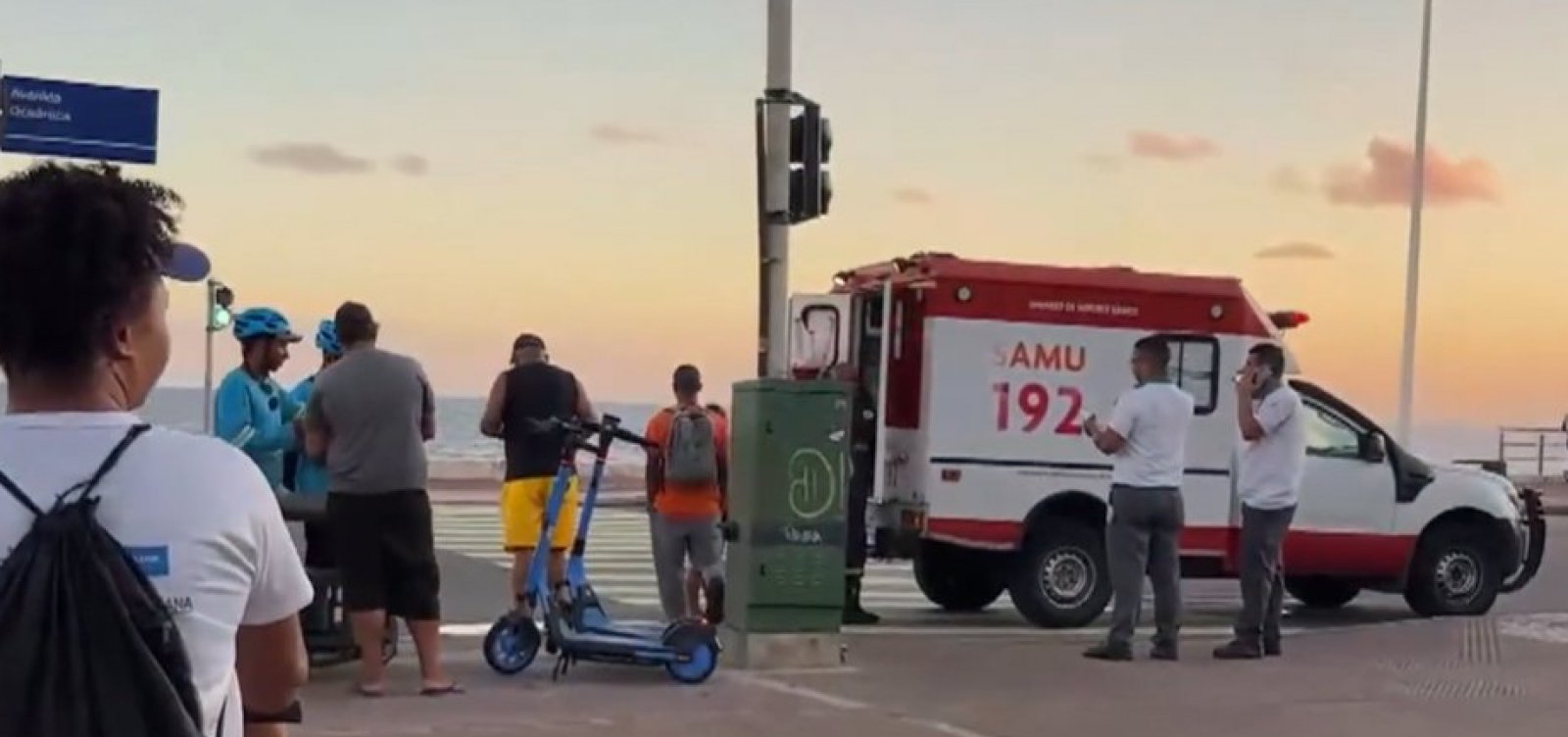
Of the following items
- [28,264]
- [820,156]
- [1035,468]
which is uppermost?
[820,156]

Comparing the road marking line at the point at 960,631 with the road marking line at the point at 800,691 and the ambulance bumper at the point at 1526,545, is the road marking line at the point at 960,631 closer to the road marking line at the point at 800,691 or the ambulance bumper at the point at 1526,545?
the ambulance bumper at the point at 1526,545

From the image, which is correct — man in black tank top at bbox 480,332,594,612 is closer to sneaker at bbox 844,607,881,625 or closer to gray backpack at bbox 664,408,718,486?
gray backpack at bbox 664,408,718,486

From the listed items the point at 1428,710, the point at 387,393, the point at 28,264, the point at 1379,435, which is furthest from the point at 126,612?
the point at 1379,435

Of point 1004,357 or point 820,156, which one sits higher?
point 820,156

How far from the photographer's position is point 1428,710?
10.2 metres

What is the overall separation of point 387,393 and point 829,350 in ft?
17.4

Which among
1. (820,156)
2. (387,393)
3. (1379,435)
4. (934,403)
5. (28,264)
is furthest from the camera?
(1379,435)

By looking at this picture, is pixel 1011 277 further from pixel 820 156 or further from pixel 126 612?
pixel 126 612

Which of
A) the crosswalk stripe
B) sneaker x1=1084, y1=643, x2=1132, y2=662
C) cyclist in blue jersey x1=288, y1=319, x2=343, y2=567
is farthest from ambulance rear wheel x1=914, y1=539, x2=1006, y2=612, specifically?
cyclist in blue jersey x1=288, y1=319, x2=343, y2=567

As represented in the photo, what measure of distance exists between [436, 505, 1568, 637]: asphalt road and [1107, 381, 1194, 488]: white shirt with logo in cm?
210

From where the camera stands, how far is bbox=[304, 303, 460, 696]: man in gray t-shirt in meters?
9.69

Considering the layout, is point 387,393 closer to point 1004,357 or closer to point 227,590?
point 1004,357

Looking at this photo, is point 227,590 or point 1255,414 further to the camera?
point 1255,414

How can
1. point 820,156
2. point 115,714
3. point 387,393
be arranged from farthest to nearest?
point 820,156 < point 387,393 < point 115,714
